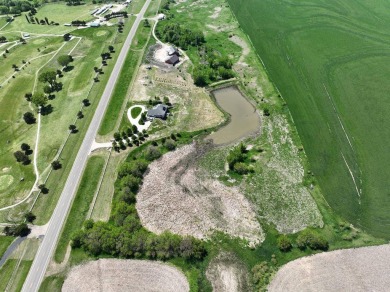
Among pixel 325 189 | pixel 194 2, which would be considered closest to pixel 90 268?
pixel 325 189

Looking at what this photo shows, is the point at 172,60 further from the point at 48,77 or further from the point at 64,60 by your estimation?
the point at 48,77

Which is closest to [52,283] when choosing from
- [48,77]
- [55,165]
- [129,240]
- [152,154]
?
[129,240]

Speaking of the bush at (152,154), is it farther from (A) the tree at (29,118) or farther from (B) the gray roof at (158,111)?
(A) the tree at (29,118)

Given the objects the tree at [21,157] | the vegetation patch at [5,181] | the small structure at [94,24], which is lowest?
the vegetation patch at [5,181]

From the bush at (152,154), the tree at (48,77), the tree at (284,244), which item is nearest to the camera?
the tree at (284,244)

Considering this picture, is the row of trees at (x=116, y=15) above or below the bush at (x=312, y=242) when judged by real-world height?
above

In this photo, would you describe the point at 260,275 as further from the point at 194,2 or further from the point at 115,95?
the point at 194,2

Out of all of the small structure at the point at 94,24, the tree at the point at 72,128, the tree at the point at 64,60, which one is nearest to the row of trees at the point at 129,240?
the tree at the point at 72,128

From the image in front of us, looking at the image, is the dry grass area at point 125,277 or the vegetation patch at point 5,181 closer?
the dry grass area at point 125,277

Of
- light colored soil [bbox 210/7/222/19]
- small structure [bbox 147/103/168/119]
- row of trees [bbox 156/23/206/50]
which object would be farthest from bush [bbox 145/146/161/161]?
light colored soil [bbox 210/7/222/19]
